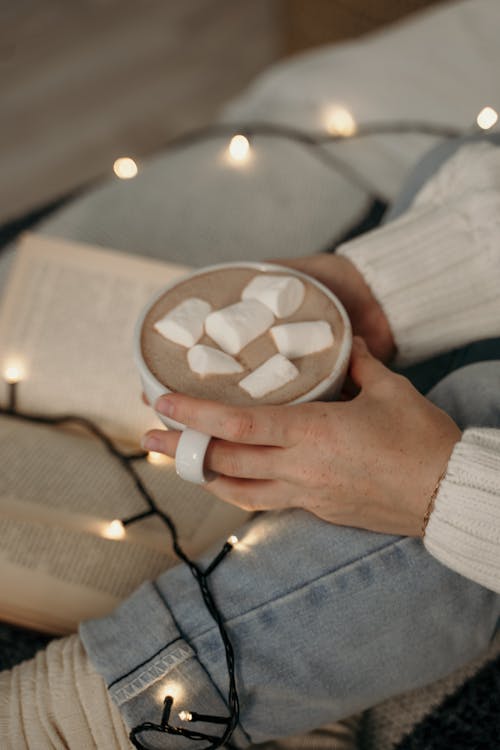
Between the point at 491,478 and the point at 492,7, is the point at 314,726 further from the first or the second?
the point at 492,7

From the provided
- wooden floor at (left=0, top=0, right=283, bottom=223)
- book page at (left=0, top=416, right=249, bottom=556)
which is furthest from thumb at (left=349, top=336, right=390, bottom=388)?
wooden floor at (left=0, top=0, right=283, bottom=223)

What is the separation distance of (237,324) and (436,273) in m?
0.24

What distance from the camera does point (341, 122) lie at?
1.11 m

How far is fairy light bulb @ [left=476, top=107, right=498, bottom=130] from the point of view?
0.89 meters

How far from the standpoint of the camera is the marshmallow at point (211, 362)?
58 centimetres

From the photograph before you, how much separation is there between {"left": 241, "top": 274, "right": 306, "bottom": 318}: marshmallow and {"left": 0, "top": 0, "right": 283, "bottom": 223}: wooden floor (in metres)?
1.22

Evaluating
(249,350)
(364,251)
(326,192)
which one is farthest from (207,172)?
(249,350)

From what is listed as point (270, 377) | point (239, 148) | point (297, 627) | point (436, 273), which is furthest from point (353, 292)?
point (239, 148)

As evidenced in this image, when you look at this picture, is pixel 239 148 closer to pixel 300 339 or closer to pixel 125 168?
pixel 125 168

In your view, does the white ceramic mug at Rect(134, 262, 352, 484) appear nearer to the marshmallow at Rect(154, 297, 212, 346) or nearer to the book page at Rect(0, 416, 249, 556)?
the marshmallow at Rect(154, 297, 212, 346)

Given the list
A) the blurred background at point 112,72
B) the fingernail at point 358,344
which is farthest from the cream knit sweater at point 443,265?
the blurred background at point 112,72

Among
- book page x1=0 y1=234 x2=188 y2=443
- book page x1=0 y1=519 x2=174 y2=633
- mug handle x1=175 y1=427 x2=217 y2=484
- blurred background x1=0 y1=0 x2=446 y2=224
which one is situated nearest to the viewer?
mug handle x1=175 y1=427 x2=217 y2=484

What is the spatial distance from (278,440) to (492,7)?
0.92m

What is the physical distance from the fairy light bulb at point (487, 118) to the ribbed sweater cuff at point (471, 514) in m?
0.50
